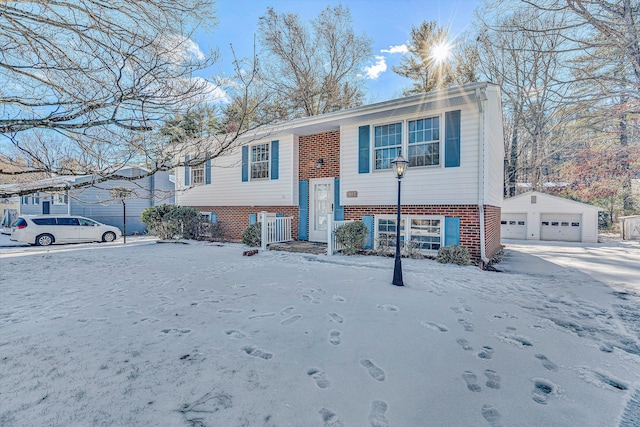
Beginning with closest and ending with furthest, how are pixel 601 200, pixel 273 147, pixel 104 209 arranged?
pixel 273 147 < pixel 104 209 < pixel 601 200

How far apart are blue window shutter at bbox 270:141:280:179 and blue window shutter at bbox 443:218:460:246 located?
604 cm

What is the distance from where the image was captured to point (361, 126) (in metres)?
8.90

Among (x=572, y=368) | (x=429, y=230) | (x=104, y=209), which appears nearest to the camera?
(x=572, y=368)

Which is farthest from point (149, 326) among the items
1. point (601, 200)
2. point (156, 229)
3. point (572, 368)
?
point (601, 200)

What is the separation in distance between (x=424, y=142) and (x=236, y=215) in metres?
7.67

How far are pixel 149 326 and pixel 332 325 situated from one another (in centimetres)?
213

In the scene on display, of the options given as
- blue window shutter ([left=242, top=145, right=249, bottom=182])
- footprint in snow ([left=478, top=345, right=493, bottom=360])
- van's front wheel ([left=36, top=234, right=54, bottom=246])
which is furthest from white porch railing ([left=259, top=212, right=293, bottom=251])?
van's front wheel ([left=36, top=234, right=54, bottom=246])

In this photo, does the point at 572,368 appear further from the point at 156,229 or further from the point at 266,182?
the point at 156,229

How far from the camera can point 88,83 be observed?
3.80 metres

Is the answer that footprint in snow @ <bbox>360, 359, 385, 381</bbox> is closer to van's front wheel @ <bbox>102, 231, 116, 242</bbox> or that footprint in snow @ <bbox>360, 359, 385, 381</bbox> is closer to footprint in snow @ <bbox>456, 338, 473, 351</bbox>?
footprint in snow @ <bbox>456, 338, 473, 351</bbox>

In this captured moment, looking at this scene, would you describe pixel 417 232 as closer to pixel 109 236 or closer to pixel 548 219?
pixel 548 219

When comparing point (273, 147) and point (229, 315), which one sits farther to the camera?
point (273, 147)

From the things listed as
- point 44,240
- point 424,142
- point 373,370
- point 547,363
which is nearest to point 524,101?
point 424,142

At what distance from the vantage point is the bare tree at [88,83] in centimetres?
338
